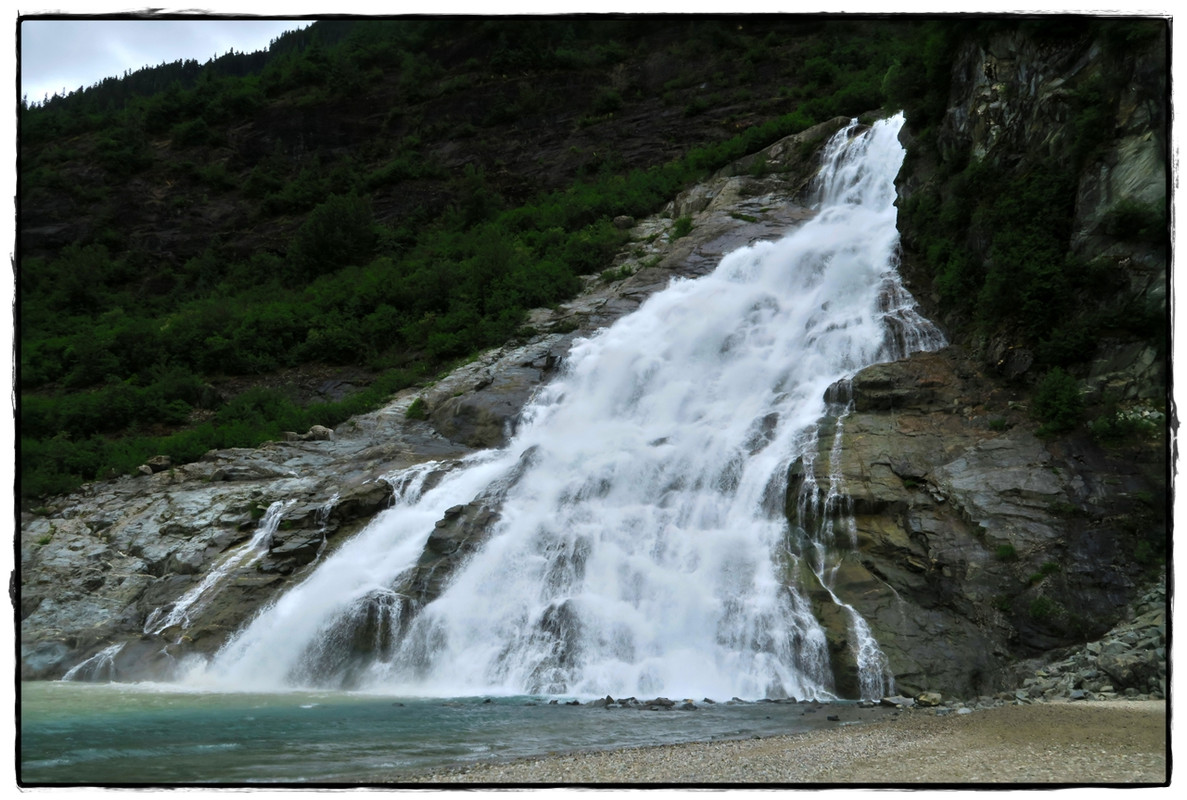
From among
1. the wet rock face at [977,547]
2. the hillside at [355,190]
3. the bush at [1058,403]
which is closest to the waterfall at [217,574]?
the hillside at [355,190]

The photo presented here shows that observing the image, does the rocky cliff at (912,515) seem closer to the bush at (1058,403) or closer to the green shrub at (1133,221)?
the green shrub at (1133,221)

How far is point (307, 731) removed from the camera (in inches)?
387

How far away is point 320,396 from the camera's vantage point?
90.9ft

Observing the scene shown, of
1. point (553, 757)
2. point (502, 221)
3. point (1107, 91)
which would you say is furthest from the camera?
point (502, 221)

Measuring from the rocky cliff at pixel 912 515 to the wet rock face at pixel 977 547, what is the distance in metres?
0.03

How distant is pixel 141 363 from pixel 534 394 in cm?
1592

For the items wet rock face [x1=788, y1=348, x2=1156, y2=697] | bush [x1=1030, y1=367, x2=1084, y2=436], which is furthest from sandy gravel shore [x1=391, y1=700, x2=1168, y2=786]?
bush [x1=1030, y1=367, x2=1084, y2=436]

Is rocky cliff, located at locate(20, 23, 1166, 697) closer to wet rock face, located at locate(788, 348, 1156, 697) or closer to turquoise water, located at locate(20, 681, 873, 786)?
wet rock face, located at locate(788, 348, 1156, 697)

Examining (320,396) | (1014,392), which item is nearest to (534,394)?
(320,396)

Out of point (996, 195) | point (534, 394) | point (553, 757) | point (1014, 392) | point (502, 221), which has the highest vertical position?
point (502, 221)

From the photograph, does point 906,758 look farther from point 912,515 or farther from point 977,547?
point 912,515

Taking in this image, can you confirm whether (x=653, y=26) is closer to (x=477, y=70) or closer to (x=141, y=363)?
(x=477, y=70)

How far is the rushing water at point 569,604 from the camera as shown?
31.2ft

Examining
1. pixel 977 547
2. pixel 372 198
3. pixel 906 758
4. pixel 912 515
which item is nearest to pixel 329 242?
pixel 372 198
